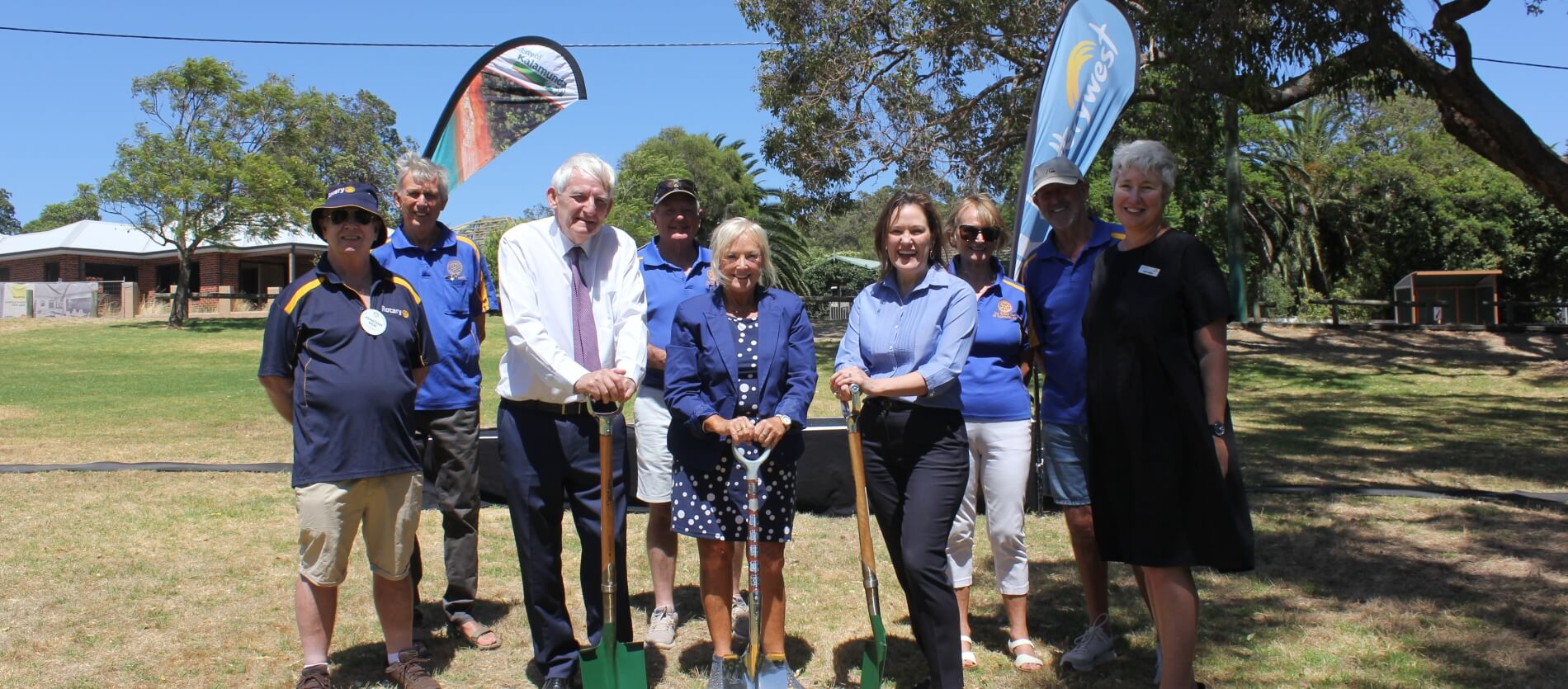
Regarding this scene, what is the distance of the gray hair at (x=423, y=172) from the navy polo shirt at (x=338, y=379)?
977mm

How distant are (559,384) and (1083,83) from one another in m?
3.98

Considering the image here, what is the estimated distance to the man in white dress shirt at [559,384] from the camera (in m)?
3.90

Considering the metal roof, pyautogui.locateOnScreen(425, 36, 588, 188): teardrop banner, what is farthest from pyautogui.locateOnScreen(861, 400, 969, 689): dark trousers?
the metal roof

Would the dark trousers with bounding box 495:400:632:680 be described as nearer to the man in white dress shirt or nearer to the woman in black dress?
the man in white dress shirt

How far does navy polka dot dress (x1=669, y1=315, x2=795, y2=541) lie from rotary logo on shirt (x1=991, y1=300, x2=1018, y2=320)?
1.01m

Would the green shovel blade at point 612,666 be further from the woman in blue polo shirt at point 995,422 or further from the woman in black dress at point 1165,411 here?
the woman in black dress at point 1165,411

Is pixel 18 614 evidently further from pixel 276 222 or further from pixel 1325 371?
pixel 276 222

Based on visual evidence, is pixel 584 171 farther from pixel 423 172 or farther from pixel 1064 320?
pixel 1064 320

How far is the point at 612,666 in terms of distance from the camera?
12.6 feet

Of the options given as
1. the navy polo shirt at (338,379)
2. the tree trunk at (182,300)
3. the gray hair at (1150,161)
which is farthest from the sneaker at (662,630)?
the tree trunk at (182,300)

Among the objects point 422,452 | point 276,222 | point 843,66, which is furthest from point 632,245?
point 276,222

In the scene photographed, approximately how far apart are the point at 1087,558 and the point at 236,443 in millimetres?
9049

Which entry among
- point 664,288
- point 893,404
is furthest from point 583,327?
point 893,404

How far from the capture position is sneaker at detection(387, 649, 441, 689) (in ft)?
13.0
